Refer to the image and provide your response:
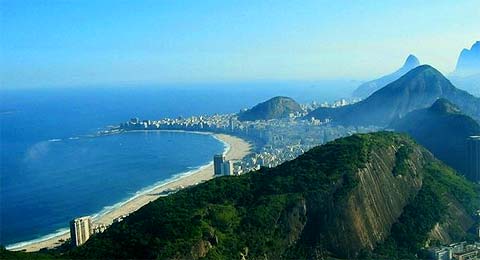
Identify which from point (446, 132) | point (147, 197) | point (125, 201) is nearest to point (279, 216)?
point (147, 197)

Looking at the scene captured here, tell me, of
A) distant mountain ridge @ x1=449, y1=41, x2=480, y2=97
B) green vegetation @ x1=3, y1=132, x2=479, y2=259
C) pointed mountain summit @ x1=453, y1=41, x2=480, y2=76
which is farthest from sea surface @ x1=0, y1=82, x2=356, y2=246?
pointed mountain summit @ x1=453, y1=41, x2=480, y2=76

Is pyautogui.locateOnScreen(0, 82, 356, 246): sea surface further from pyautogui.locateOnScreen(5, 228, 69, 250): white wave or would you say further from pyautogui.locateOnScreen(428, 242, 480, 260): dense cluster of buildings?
pyautogui.locateOnScreen(428, 242, 480, 260): dense cluster of buildings

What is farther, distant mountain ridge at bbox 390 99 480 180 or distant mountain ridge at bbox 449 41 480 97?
distant mountain ridge at bbox 449 41 480 97

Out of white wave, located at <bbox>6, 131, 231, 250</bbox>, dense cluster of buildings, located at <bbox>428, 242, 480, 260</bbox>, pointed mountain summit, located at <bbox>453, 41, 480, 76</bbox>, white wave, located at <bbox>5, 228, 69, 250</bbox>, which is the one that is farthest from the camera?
pointed mountain summit, located at <bbox>453, 41, 480, 76</bbox>

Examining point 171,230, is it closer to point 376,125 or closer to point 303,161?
point 303,161

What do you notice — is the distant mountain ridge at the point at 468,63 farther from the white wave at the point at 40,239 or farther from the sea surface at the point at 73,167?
the white wave at the point at 40,239

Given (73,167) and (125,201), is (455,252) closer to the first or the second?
(125,201)
